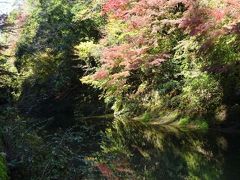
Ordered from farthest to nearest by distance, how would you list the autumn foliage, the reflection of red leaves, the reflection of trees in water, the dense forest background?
the autumn foliage → the reflection of trees in water → the reflection of red leaves → the dense forest background

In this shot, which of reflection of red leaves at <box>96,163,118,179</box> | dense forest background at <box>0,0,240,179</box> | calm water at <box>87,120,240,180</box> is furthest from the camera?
calm water at <box>87,120,240,180</box>

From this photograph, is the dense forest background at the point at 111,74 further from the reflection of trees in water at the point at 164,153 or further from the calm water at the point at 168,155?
the reflection of trees in water at the point at 164,153

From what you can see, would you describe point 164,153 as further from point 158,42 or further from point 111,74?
point 111,74

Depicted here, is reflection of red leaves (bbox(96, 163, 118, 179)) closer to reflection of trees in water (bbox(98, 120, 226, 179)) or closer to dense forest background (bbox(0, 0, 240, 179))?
reflection of trees in water (bbox(98, 120, 226, 179))

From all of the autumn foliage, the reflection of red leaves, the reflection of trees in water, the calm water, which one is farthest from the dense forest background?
the reflection of trees in water

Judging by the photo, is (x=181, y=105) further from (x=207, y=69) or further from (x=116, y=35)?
(x=116, y=35)

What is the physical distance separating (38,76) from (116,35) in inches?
425

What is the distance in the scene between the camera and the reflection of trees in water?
10.0 meters

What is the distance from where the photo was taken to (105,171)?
957cm

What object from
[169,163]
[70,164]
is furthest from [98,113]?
[70,164]

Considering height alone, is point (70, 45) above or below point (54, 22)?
below

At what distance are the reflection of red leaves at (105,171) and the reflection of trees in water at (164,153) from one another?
137mm

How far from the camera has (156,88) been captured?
2194 cm

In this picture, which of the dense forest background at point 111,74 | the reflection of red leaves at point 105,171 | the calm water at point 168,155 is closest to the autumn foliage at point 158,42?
the dense forest background at point 111,74
